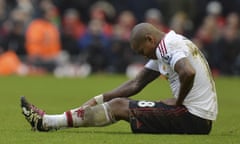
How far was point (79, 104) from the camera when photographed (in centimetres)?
1756

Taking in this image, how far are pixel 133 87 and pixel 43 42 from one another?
51.6ft

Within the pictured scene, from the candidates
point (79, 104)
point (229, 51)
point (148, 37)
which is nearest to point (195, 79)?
point (148, 37)

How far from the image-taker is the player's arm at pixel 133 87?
11.7 meters

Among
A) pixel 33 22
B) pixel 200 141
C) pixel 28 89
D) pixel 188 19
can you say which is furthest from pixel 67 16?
pixel 200 141

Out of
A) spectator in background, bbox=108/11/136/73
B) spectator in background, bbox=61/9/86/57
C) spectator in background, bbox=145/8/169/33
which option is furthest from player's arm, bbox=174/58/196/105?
spectator in background, bbox=61/9/86/57

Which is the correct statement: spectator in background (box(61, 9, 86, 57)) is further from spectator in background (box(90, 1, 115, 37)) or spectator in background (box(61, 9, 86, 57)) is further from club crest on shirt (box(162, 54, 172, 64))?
club crest on shirt (box(162, 54, 172, 64))

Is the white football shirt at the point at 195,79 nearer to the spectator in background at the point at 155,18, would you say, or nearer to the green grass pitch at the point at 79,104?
the green grass pitch at the point at 79,104

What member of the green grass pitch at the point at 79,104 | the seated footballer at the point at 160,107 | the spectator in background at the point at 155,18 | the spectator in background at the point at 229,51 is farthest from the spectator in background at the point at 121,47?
the seated footballer at the point at 160,107

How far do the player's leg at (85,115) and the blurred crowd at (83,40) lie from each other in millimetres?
15503

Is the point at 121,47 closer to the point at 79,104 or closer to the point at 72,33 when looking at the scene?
the point at 72,33

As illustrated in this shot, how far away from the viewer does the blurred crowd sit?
27000mm

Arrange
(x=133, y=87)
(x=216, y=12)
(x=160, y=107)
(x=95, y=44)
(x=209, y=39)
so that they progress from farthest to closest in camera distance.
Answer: (x=216, y=12)
(x=209, y=39)
(x=95, y=44)
(x=133, y=87)
(x=160, y=107)

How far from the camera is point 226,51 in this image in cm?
2723

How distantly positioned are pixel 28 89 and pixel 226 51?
7827 mm
